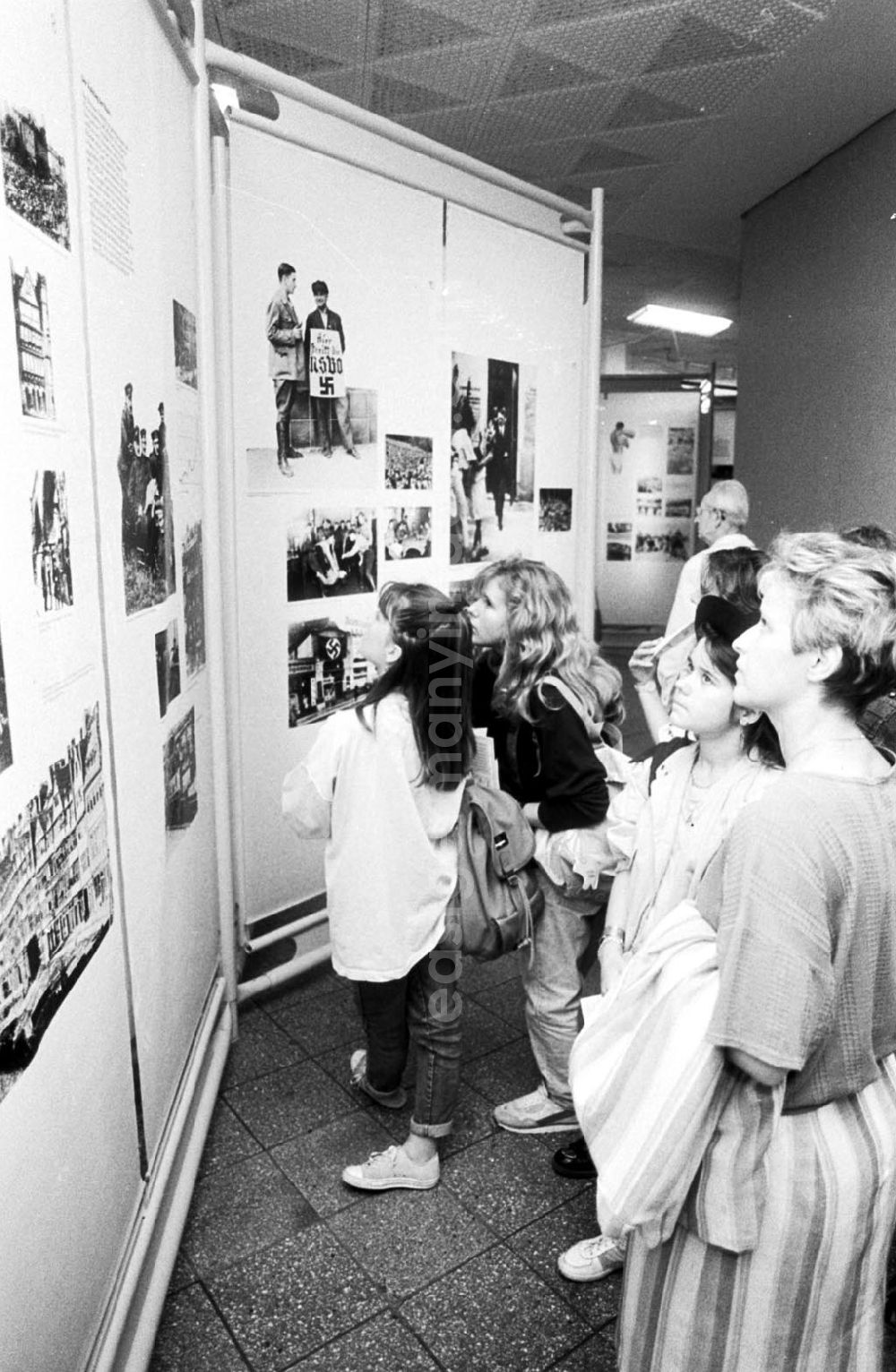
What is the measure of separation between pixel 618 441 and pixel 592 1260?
884 cm

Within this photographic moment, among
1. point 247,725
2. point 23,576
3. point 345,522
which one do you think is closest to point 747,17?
point 345,522

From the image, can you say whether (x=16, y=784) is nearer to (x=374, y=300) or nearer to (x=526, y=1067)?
(x=526, y=1067)

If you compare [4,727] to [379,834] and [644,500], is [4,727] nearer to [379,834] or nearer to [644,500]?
[379,834]

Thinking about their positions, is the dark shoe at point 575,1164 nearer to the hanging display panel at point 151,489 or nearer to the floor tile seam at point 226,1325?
the floor tile seam at point 226,1325

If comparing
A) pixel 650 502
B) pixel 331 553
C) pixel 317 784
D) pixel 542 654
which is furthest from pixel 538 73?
pixel 650 502

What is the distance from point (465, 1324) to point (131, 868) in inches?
45.1

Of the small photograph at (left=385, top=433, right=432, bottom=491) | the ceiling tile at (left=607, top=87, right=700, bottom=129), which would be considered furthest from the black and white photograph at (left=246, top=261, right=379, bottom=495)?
the ceiling tile at (left=607, top=87, right=700, bottom=129)

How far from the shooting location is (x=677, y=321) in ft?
31.3

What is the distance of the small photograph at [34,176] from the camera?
1.22 metres

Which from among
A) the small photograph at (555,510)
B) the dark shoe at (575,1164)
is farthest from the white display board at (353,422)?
the dark shoe at (575,1164)

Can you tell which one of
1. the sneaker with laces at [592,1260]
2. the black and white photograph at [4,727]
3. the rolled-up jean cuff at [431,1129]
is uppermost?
the black and white photograph at [4,727]

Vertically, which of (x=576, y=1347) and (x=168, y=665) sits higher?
(x=168, y=665)

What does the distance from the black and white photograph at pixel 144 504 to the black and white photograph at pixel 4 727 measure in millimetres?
641

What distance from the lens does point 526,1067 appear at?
9.45 ft
